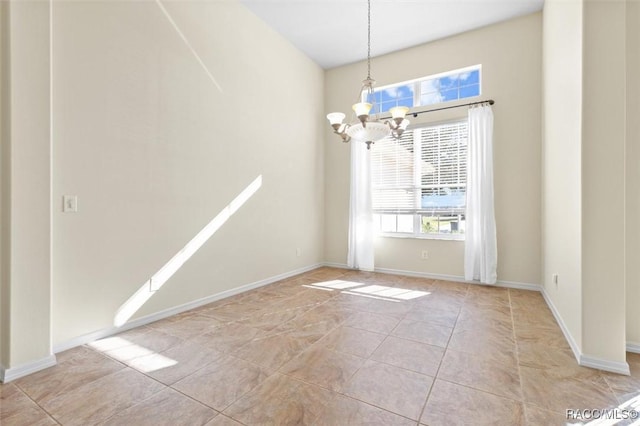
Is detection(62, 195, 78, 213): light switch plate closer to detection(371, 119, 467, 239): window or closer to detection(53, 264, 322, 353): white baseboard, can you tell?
detection(53, 264, 322, 353): white baseboard

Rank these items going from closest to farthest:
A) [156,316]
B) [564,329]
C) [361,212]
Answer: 1. [564,329]
2. [156,316]
3. [361,212]

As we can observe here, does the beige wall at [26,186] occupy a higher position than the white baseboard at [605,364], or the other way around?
the beige wall at [26,186]

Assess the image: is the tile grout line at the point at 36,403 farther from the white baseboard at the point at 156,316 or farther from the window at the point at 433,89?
the window at the point at 433,89

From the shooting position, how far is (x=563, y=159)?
→ 102 inches

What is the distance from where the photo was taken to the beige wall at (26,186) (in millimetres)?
1827

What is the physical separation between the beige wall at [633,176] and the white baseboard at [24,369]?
4.16 metres

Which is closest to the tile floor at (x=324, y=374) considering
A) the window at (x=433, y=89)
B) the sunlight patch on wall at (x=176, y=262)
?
the sunlight patch on wall at (x=176, y=262)

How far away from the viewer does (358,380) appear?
1812 millimetres

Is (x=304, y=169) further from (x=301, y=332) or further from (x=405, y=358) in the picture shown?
(x=405, y=358)

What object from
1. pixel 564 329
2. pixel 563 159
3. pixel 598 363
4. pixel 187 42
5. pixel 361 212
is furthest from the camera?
pixel 361 212

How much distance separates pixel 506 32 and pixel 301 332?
469 cm

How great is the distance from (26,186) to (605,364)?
3943 millimetres

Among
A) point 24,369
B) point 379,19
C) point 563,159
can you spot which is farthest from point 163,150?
point 563,159

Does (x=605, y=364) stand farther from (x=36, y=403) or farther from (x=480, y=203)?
(x=36, y=403)
